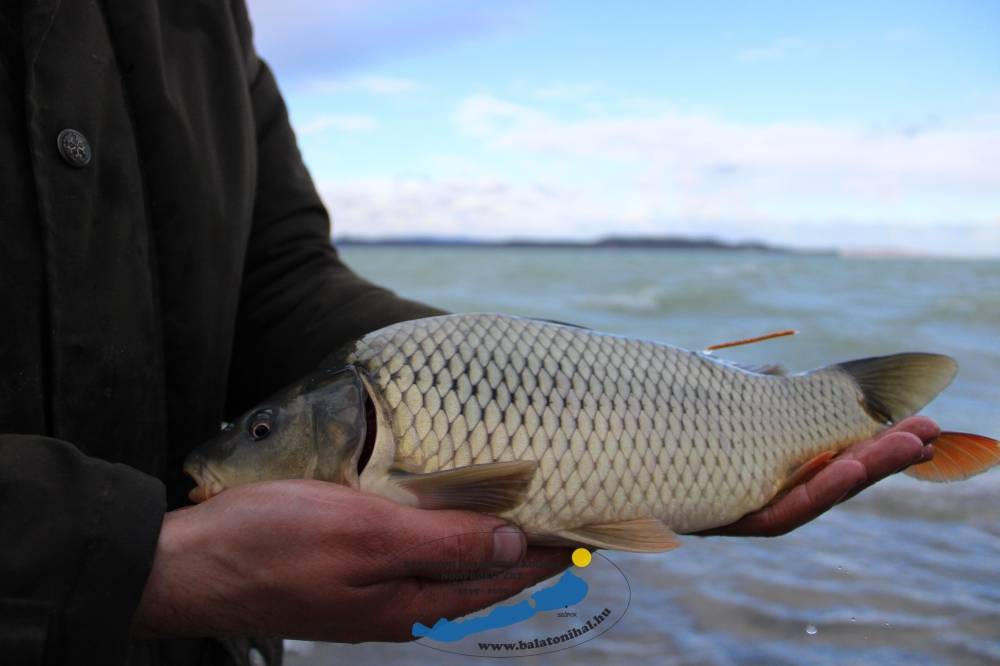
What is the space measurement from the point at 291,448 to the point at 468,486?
0.38 m

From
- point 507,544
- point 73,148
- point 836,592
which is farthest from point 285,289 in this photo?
point 836,592

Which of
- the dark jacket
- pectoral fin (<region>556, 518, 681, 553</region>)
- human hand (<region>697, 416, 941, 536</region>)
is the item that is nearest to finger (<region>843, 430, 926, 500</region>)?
human hand (<region>697, 416, 941, 536</region>)

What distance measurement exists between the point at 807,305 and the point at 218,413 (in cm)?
1516

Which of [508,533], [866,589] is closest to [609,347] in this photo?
[508,533]

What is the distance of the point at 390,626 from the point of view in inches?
64.0

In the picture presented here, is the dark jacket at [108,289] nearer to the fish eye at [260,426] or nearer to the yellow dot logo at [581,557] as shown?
the fish eye at [260,426]

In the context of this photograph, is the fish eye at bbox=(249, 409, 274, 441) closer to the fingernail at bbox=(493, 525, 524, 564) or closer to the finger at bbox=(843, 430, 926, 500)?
the fingernail at bbox=(493, 525, 524, 564)

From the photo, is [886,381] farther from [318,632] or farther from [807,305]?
[807,305]

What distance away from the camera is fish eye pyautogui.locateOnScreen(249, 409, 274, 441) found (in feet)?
6.08

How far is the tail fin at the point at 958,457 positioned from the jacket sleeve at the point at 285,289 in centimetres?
129

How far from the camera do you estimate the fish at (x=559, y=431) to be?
6.00 ft

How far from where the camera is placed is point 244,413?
1903 mm

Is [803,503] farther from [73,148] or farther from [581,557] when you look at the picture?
[73,148]

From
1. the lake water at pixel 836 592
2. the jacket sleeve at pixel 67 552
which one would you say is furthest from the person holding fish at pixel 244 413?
the lake water at pixel 836 592
